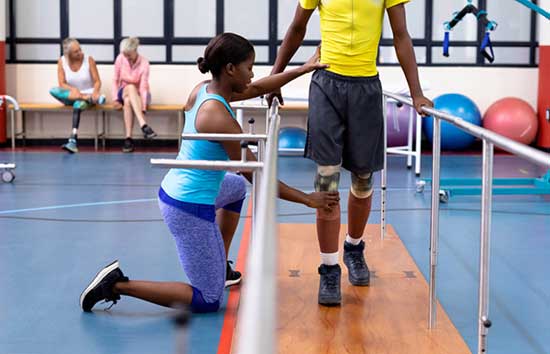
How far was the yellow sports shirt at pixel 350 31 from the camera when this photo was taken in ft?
11.3

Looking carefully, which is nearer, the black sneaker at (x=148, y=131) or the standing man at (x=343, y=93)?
the standing man at (x=343, y=93)

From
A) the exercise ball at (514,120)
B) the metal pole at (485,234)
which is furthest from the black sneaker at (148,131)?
the metal pole at (485,234)

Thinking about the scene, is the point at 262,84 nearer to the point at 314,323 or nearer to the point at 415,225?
the point at 314,323

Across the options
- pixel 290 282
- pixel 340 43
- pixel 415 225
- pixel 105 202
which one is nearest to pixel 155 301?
pixel 290 282

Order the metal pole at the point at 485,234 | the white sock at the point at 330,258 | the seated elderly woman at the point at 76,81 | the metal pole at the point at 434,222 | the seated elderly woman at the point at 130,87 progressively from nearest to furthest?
the metal pole at the point at 485,234
the metal pole at the point at 434,222
the white sock at the point at 330,258
the seated elderly woman at the point at 76,81
the seated elderly woman at the point at 130,87

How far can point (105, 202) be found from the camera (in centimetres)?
655

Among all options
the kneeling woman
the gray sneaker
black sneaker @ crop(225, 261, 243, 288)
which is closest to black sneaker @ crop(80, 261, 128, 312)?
the kneeling woman

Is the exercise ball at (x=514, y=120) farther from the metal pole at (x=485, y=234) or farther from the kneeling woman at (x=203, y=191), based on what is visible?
the metal pole at (x=485, y=234)

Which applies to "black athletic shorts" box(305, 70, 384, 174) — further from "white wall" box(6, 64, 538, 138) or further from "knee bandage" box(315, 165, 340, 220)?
"white wall" box(6, 64, 538, 138)

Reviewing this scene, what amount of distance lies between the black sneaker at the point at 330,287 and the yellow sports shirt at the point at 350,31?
84 cm

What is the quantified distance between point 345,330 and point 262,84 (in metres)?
1.12

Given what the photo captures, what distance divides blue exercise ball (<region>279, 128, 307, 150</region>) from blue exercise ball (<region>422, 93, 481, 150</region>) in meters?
1.74

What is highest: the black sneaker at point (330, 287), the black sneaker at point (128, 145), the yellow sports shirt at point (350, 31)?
the yellow sports shirt at point (350, 31)

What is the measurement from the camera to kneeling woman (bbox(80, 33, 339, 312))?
3275 millimetres
